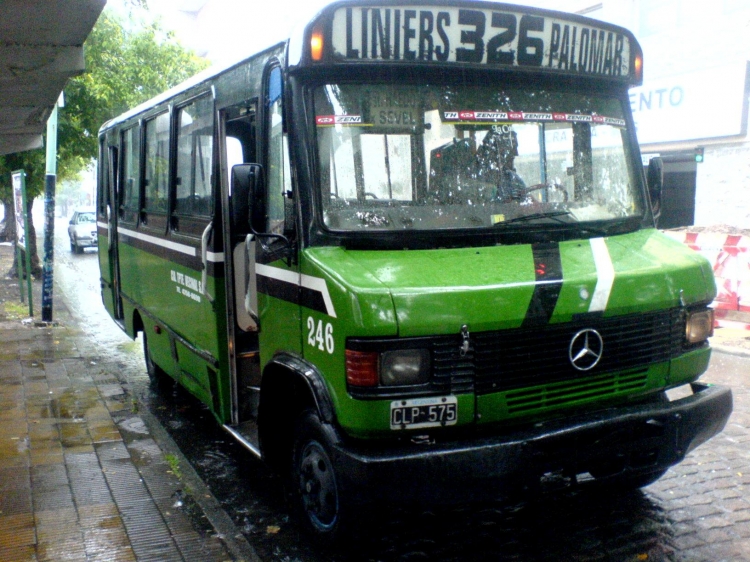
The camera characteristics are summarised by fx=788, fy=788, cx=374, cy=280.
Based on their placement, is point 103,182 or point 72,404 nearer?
point 72,404

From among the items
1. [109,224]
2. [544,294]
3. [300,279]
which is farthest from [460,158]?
[109,224]

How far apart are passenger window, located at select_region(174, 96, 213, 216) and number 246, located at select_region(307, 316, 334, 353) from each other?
179cm

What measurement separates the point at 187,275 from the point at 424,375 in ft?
9.79

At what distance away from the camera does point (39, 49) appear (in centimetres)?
687

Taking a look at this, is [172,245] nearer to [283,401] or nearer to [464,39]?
[283,401]

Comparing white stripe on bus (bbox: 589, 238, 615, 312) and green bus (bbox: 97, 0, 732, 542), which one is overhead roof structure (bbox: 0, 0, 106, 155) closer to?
green bus (bbox: 97, 0, 732, 542)

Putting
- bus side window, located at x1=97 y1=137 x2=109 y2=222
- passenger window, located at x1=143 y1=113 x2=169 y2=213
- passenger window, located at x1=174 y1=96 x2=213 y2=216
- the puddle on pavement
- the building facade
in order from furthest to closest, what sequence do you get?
the building facade, bus side window, located at x1=97 y1=137 x2=109 y2=222, the puddle on pavement, passenger window, located at x1=143 y1=113 x2=169 y2=213, passenger window, located at x1=174 y1=96 x2=213 y2=216

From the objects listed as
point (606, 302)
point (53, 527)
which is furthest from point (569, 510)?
point (53, 527)

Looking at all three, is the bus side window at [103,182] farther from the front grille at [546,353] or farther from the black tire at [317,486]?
the front grille at [546,353]

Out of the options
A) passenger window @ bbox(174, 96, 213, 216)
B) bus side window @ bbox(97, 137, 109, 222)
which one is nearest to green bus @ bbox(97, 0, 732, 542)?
passenger window @ bbox(174, 96, 213, 216)

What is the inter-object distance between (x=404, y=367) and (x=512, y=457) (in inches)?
25.4

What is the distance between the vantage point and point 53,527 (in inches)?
182

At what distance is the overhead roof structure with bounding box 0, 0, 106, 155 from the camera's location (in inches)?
228

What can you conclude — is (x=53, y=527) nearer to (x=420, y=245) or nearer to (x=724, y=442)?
(x=420, y=245)
